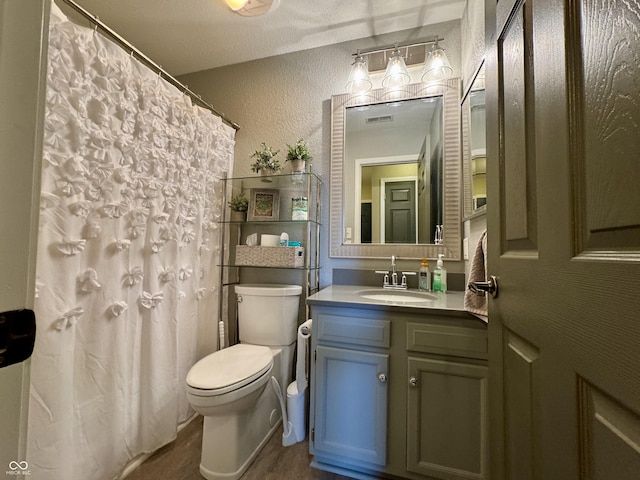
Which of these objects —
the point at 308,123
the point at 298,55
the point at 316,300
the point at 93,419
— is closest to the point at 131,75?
the point at 308,123

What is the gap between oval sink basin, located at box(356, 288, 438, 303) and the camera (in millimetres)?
1396

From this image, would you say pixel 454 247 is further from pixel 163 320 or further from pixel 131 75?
pixel 131 75

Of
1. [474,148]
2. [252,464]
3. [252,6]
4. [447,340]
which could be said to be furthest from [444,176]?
[252,464]

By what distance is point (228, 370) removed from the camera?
127 centimetres

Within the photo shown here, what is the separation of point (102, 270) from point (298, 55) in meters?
1.88

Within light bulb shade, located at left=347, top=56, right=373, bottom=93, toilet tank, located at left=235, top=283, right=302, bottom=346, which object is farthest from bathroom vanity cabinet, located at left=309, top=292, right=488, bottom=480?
light bulb shade, located at left=347, top=56, right=373, bottom=93

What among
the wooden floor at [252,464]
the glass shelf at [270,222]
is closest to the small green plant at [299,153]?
the glass shelf at [270,222]

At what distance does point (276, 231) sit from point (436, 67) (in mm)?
1485

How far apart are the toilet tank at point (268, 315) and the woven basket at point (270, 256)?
0.16 m

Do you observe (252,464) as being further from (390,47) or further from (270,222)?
(390,47)

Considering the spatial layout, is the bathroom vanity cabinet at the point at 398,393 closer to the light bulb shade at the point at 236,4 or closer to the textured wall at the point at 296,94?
the textured wall at the point at 296,94

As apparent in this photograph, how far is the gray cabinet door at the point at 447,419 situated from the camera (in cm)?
102

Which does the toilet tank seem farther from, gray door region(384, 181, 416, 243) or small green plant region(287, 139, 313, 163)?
small green plant region(287, 139, 313, 163)

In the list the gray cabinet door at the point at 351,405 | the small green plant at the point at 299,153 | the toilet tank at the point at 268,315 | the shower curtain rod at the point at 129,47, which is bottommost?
the gray cabinet door at the point at 351,405
